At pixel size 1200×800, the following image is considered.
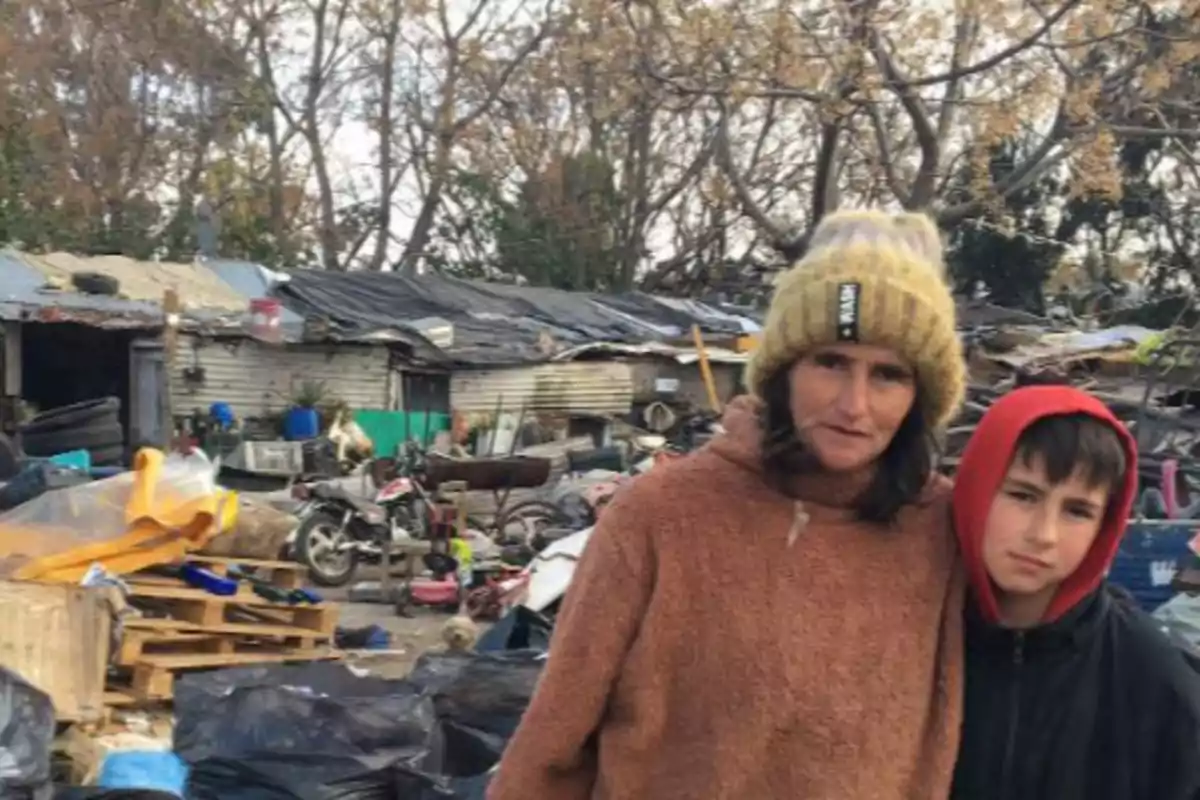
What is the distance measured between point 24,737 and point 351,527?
7.73 metres

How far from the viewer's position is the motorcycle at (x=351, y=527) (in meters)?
12.4

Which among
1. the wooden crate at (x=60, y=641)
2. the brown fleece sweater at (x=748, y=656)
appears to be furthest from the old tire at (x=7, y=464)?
the brown fleece sweater at (x=748, y=656)

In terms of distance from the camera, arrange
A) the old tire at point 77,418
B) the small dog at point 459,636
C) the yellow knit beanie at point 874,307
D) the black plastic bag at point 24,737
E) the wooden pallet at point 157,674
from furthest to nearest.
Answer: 1. the old tire at point 77,418
2. the small dog at point 459,636
3. the wooden pallet at point 157,674
4. the black plastic bag at point 24,737
5. the yellow knit beanie at point 874,307

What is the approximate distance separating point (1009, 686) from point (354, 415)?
19.5m

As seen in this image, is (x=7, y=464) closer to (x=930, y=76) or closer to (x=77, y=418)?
(x=77, y=418)

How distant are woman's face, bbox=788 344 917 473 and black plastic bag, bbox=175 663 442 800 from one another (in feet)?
10.4

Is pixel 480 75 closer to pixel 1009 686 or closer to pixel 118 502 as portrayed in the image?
pixel 118 502

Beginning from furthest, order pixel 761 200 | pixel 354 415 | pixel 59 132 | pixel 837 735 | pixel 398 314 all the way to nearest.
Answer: pixel 59 132
pixel 761 200
pixel 398 314
pixel 354 415
pixel 837 735

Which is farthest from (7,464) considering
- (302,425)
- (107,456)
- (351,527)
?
(302,425)

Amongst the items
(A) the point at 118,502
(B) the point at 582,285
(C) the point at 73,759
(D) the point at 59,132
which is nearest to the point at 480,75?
(B) the point at 582,285

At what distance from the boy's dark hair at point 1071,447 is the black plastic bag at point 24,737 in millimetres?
3995

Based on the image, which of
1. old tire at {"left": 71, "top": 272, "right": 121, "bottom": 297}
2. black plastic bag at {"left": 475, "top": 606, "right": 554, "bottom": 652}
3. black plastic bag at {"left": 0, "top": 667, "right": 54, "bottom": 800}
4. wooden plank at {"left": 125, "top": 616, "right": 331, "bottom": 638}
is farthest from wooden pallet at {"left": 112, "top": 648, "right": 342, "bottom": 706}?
old tire at {"left": 71, "top": 272, "right": 121, "bottom": 297}

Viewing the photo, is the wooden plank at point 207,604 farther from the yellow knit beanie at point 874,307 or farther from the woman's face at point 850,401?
the woman's face at point 850,401

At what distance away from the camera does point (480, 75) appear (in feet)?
103
